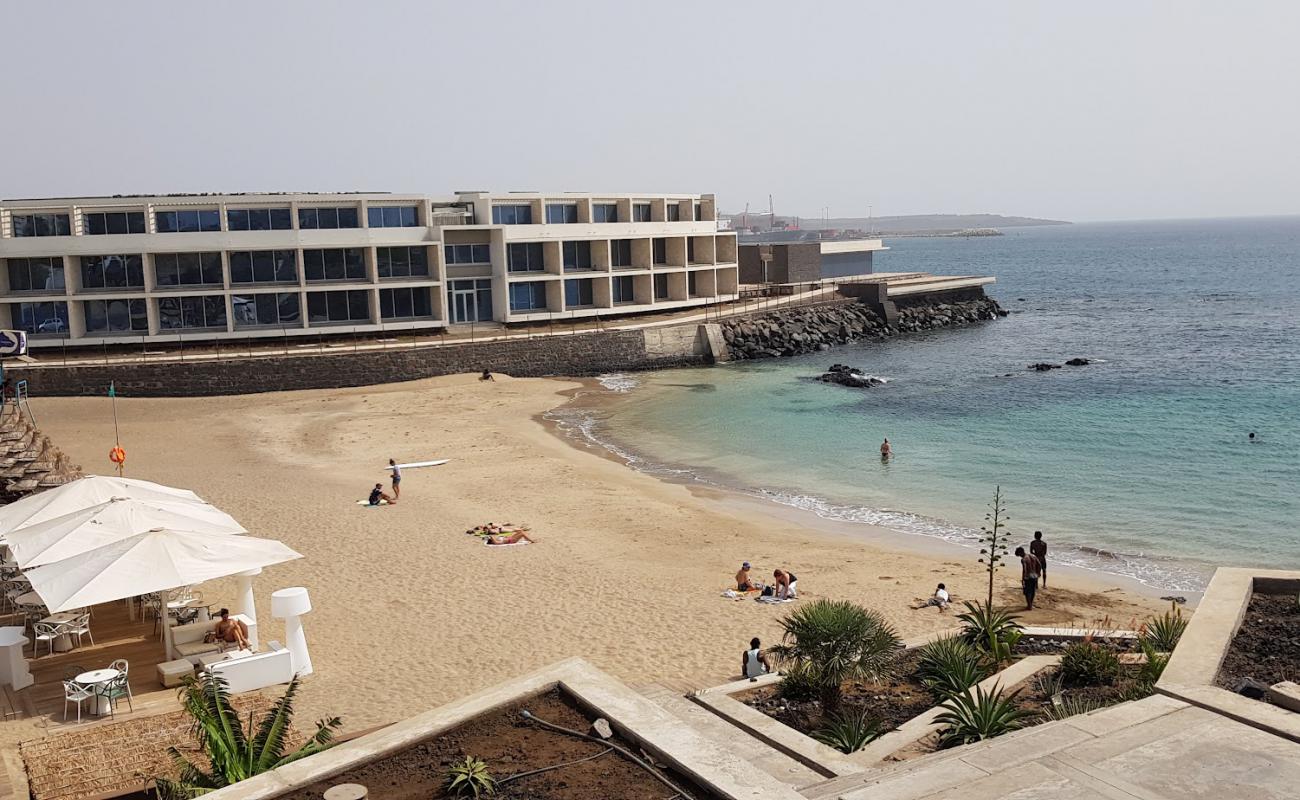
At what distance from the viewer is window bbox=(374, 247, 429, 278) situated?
53969mm

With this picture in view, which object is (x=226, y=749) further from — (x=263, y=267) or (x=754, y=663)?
(x=263, y=267)

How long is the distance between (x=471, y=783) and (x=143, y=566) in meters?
8.56

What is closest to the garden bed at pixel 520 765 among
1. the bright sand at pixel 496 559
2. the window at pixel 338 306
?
the bright sand at pixel 496 559

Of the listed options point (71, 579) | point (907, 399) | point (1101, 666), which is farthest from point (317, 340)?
point (1101, 666)

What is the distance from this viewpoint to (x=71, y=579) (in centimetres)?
1413

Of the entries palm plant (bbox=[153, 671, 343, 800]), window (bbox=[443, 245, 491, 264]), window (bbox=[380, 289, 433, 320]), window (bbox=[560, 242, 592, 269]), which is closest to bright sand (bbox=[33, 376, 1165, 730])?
palm plant (bbox=[153, 671, 343, 800])

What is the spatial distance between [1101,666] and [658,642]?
7.96 meters

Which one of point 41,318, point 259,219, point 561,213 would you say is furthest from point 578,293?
point 41,318

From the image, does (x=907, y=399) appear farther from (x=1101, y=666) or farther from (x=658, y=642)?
(x=1101, y=666)

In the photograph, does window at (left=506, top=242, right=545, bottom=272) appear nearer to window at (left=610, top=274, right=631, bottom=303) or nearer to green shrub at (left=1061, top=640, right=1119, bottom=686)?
window at (left=610, top=274, right=631, bottom=303)

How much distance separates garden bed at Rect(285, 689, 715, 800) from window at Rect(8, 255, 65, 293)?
48.6 m

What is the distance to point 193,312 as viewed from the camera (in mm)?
51406

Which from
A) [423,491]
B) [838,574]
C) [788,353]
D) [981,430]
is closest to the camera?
[838,574]

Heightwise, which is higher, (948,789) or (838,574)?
(948,789)
